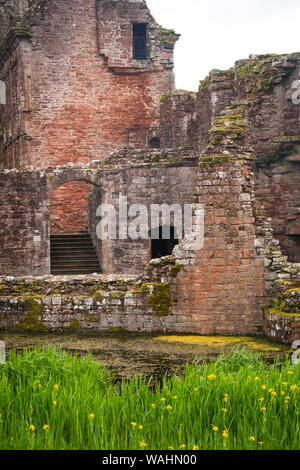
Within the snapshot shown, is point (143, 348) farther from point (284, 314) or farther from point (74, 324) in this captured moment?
point (284, 314)

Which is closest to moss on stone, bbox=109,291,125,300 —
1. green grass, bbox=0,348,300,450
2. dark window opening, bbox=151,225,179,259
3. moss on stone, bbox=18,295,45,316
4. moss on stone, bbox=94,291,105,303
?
moss on stone, bbox=94,291,105,303

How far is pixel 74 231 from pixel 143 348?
43.9 feet

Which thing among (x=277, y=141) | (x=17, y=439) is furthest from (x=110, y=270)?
(x=17, y=439)

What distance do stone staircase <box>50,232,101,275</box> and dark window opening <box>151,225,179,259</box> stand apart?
5.79ft

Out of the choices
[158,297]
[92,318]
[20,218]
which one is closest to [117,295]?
[92,318]

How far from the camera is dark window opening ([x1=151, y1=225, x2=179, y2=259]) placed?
16203 mm

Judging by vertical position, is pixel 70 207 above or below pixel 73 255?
above

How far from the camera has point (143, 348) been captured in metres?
9.45

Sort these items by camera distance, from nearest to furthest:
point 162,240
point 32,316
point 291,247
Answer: point 32,316, point 291,247, point 162,240

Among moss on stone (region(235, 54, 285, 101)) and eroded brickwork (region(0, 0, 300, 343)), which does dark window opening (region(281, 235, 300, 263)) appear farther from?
moss on stone (region(235, 54, 285, 101))

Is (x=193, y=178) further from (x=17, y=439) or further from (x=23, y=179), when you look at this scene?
(x=17, y=439)

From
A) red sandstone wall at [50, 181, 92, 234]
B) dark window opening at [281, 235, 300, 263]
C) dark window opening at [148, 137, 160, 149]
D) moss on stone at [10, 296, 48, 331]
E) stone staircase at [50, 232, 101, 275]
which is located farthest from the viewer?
red sandstone wall at [50, 181, 92, 234]

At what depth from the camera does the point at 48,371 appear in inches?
274

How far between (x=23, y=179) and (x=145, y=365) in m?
8.44
